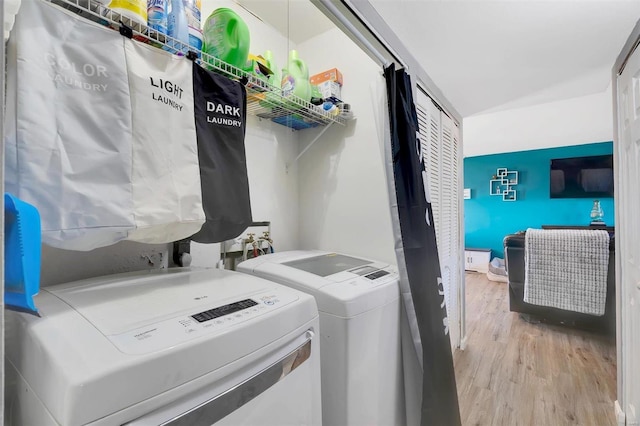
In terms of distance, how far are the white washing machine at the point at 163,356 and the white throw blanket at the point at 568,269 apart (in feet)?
10.4

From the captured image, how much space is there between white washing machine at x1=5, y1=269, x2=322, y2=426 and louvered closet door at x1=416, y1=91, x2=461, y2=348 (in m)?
1.37

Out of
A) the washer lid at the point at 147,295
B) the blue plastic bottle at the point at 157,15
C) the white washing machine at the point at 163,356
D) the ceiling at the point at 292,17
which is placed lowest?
the white washing machine at the point at 163,356

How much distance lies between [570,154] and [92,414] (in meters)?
6.69

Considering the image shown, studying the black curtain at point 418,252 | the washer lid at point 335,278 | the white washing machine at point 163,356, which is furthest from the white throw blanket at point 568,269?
the white washing machine at point 163,356

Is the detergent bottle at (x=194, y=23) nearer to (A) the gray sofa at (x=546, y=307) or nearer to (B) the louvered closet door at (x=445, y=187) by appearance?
(B) the louvered closet door at (x=445, y=187)

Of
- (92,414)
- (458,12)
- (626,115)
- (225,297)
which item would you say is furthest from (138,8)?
(626,115)

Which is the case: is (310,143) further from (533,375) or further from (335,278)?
(533,375)

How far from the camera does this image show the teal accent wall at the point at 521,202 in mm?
5051

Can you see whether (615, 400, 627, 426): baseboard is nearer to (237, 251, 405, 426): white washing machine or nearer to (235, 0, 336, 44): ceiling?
(237, 251, 405, 426): white washing machine

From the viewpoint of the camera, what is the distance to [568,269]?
9.73 ft

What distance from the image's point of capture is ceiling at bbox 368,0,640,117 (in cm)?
130

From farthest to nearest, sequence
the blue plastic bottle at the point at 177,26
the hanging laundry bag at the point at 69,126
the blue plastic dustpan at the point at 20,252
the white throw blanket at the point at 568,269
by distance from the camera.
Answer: the white throw blanket at the point at 568,269, the blue plastic bottle at the point at 177,26, the hanging laundry bag at the point at 69,126, the blue plastic dustpan at the point at 20,252

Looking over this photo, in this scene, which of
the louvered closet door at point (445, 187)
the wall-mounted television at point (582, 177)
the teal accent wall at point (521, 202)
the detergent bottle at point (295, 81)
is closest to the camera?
the detergent bottle at point (295, 81)

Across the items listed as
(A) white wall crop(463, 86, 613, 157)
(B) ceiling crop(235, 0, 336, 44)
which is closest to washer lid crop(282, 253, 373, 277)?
(B) ceiling crop(235, 0, 336, 44)
